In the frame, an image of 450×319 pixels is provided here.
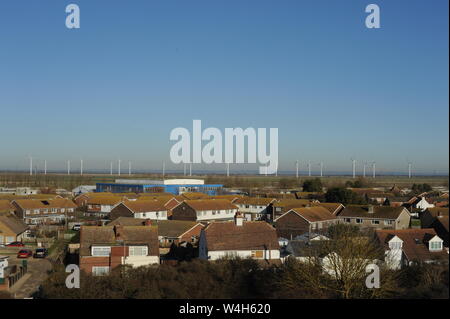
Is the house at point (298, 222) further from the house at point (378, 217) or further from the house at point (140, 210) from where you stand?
the house at point (140, 210)

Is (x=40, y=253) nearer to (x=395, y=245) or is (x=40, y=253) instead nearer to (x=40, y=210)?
(x=40, y=210)

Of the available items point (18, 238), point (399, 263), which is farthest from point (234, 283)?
point (18, 238)

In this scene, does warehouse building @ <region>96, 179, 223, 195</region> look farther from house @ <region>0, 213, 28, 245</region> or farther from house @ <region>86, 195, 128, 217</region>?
house @ <region>0, 213, 28, 245</region>

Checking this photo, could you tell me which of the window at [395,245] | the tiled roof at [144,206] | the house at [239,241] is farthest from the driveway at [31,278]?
the window at [395,245]

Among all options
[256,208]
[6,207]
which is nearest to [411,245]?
[256,208]

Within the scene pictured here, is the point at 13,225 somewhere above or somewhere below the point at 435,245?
below
